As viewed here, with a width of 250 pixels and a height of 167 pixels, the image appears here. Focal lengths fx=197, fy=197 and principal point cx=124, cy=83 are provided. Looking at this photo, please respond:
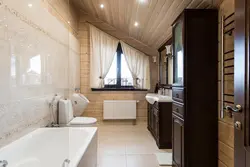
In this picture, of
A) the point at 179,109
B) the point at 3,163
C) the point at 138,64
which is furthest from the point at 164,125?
the point at 3,163

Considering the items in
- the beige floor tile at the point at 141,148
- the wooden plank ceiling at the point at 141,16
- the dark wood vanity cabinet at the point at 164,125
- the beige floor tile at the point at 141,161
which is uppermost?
the wooden plank ceiling at the point at 141,16

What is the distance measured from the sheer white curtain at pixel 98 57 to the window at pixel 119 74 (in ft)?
0.68

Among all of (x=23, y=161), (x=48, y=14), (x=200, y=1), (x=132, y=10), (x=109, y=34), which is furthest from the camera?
(x=109, y=34)

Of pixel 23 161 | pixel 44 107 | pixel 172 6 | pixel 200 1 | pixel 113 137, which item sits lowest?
pixel 113 137

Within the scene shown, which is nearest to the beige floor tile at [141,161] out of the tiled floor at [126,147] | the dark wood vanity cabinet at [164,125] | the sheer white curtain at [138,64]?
the tiled floor at [126,147]

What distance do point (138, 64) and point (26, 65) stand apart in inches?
139

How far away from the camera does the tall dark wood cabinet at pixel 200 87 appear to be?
6.68ft

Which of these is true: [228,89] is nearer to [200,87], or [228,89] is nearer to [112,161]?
[200,87]

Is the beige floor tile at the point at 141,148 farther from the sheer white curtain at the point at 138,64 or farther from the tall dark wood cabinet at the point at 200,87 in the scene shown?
the sheer white curtain at the point at 138,64

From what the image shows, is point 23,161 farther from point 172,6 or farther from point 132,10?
point 132,10

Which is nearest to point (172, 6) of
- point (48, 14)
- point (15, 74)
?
point (48, 14)

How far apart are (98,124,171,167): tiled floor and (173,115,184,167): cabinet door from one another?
52 cm

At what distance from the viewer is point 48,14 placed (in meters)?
3.05

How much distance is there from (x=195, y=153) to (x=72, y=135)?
5.22 ft
